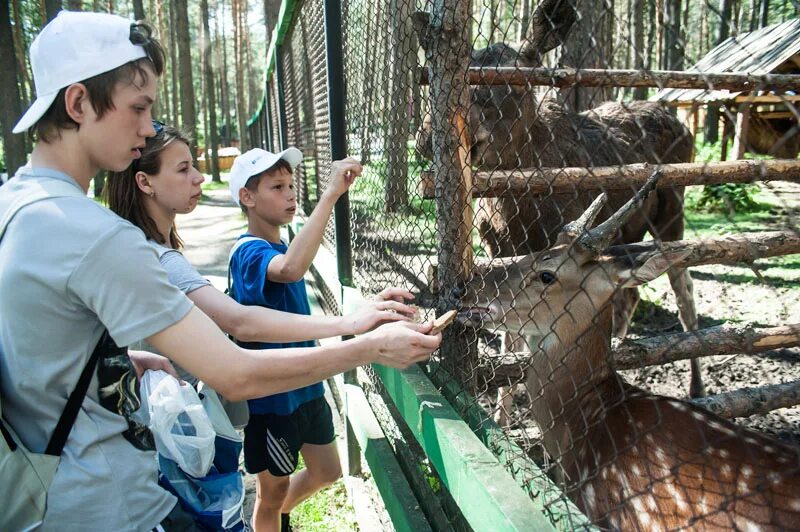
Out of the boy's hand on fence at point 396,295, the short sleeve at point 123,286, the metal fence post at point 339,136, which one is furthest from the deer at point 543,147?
the short sleeve at point 123,286

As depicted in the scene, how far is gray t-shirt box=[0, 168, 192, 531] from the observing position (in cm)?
156

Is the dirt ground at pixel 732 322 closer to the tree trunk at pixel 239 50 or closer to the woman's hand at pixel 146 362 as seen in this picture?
the woman's hand at pixel 146 362

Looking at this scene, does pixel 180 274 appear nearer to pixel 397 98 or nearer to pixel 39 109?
pixel 39 109

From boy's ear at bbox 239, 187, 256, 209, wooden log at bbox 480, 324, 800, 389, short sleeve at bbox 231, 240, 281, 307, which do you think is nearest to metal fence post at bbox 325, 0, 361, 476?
boy's ear at bbox 239, 187, 256, 209

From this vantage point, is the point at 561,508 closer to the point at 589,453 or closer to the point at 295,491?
the point at 589,453

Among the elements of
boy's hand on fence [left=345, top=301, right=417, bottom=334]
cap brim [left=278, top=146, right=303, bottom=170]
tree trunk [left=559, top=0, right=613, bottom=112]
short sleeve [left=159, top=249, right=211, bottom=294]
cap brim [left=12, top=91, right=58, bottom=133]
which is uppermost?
tree trunk [left=559, top=0, right=613, bottom=112]

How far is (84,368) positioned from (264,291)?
1423 mm

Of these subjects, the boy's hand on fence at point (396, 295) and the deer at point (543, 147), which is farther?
the deer at point (543, 147)

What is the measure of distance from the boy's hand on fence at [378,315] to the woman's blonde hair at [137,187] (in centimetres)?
105

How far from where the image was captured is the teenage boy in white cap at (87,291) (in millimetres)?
1568

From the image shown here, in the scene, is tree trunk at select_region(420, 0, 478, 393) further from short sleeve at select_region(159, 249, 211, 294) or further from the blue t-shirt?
short sleeve at select_region(159, 249, 211, 294)

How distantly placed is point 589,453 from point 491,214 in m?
2.11

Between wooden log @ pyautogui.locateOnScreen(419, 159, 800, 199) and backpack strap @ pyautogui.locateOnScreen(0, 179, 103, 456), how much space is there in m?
1.51

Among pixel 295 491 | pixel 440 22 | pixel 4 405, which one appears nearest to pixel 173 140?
pixel 440 22
